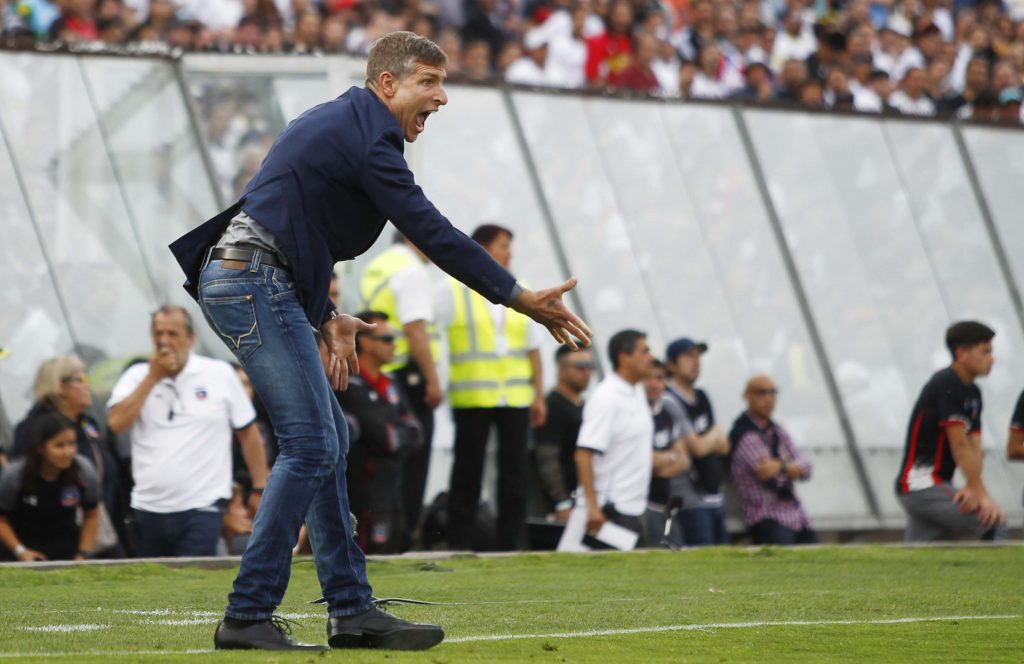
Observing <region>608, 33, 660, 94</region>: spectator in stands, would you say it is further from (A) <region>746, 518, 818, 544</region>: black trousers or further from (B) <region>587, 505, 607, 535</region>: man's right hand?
(B) <region>587, 505, 607, 535</region>: man's right hand

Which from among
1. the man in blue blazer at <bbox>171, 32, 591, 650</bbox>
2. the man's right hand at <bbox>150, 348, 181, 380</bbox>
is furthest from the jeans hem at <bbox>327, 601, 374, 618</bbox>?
the man's right hand at <bbox>150, 348, 181, 380</bbox>

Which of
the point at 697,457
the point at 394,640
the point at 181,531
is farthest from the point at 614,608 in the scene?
the point at 697,457

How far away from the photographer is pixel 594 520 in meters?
11.7

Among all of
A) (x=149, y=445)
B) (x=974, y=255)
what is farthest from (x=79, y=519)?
(x=974, y=255)

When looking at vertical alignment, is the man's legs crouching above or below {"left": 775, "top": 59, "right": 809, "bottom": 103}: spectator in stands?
below

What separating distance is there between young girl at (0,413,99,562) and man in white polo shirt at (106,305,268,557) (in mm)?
348

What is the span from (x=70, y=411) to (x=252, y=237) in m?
5.33

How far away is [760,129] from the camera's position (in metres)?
16.7

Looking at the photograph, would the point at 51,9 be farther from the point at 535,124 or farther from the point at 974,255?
the point at 974,255

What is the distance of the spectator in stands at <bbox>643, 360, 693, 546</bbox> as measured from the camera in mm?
12906

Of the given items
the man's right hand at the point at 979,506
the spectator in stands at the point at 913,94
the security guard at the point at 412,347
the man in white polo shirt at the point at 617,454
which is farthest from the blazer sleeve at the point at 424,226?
the spectator in stands at the point at 913,94

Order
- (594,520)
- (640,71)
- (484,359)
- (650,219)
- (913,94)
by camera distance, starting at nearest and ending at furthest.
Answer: (594,520) → (484,359) → (650,219) → (640,71) → (913,94)

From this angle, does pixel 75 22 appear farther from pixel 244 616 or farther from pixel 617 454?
pixel 244 616

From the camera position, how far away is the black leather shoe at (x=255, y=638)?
580cm
